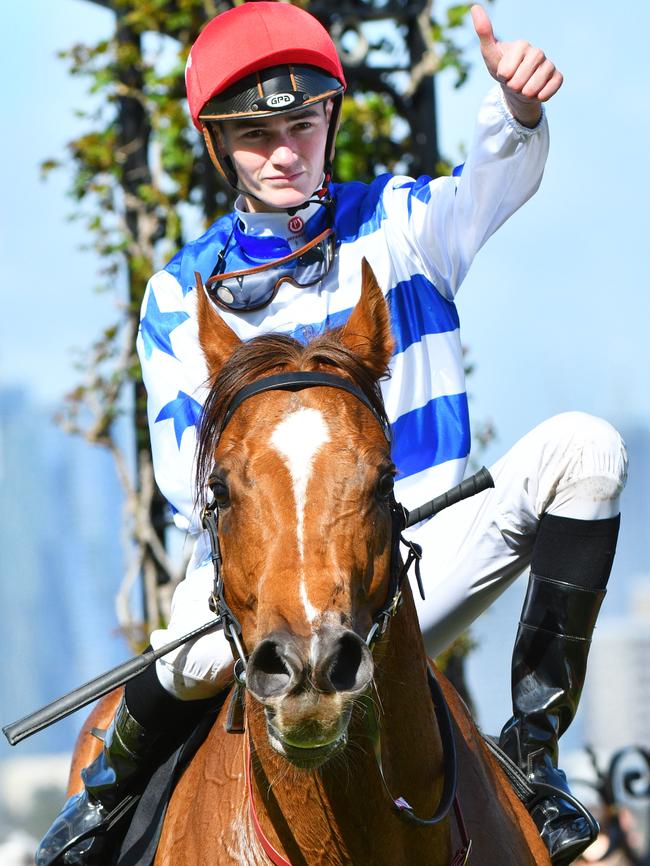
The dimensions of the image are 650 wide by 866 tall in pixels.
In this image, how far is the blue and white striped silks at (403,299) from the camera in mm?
3393

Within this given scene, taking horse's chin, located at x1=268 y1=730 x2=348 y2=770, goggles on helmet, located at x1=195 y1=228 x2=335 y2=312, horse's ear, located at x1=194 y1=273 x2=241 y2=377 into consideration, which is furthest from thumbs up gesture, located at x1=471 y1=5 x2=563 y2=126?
horse's chin, located at x1=268 y1=730 x2=348 y2=770

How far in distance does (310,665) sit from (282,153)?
1.83 m

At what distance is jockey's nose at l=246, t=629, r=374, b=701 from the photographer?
221 cm

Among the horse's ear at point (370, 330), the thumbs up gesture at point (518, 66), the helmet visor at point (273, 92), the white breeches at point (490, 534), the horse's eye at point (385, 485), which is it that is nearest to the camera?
the horse's eye at point (385, 485)

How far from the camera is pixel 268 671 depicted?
2.26 metres

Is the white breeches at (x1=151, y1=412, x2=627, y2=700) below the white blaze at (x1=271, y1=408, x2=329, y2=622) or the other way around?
below

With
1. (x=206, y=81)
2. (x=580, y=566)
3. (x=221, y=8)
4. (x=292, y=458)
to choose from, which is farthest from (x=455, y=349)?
(x=221, y=8)

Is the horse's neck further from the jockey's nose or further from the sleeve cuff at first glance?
the sleeve cuff

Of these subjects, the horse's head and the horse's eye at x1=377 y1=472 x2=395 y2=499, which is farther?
the horse's eye at x1=377 y1=472 x2=395 y2=499

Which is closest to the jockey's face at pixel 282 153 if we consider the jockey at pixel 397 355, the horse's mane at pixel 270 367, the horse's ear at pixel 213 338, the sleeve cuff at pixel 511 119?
the jockey at pixel 397 355

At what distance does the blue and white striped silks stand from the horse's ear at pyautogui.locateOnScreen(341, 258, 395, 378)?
1.58 ft

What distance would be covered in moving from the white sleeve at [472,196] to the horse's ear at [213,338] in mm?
866

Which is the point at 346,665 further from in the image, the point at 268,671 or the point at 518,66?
the point at 518,66

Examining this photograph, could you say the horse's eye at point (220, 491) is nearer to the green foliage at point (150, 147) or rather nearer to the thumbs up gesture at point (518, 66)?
the thumbs up gesture at point (518, 66)
